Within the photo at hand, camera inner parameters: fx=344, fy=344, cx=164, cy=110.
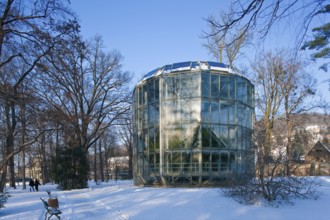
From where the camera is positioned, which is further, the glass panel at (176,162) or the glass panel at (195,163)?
the glass panel at (176,162)

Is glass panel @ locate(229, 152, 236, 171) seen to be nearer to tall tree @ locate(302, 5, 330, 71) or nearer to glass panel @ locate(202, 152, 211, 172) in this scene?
glass panel @ locate(202, 152, 211, 172)

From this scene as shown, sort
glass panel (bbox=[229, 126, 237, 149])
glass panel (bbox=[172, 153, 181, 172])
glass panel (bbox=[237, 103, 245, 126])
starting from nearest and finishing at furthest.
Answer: glass panel (bbox=[172, 153, 181, 172]), glass panel (bbox=[229, 126, 237, 149]), glass panel (bbox=[237, 103, 245, 126])

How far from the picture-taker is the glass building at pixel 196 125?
24109 mm

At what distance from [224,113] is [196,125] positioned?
2.35m

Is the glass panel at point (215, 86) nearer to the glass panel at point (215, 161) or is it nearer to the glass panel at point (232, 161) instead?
the glass panel at point (215, 161)

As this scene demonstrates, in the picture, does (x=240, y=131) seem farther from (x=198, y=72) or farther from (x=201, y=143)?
(x=198, y=72)

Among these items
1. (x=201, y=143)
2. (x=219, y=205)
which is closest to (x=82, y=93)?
(x=201, y=143)

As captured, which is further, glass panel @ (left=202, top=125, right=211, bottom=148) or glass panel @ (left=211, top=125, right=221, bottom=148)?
glass panel @ (left=211, top=125, right=221, bottom=148)

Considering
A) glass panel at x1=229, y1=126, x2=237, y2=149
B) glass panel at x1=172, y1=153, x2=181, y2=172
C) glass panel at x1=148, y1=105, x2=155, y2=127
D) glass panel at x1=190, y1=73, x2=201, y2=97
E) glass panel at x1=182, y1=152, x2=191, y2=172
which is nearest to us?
glass panel at x1=182, y1=152, x2=191, y2=172

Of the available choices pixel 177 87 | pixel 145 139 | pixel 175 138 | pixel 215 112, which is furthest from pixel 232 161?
pixel 145 139

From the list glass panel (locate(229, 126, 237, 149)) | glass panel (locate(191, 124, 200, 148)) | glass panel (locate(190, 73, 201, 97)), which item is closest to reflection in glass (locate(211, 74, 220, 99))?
glass panel (locate(190, 73, 201, 97))

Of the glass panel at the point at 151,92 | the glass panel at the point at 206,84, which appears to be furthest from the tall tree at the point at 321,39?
the glass panel at the point at 151,92

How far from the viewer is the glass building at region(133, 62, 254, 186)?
2411cm

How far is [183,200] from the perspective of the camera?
15.3 m
